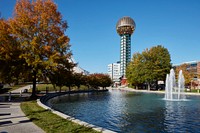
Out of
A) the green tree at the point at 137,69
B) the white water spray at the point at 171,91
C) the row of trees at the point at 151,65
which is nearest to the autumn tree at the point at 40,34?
the white water spray at the point at 171,91

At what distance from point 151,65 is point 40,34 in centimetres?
5306

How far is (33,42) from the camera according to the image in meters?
24.7

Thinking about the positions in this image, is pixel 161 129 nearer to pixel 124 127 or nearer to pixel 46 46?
pixel 124 127

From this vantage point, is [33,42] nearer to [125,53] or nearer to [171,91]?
[171,91]

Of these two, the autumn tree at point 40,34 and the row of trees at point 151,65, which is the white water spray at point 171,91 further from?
the autumn tree at point 40,34

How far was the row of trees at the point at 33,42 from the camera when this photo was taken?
25.4 m

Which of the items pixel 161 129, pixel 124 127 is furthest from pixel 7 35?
pixel 161 129

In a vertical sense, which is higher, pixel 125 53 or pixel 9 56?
pixel 125 53

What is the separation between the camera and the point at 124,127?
1410cm

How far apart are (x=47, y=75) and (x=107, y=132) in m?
21.1

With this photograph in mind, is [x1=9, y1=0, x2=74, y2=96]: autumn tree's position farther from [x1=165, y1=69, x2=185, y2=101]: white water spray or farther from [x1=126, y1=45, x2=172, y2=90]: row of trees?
[x1=126, y1=45, x2=172, y2=90]: row of trees

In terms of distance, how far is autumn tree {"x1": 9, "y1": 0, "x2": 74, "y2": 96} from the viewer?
2559 centimetres

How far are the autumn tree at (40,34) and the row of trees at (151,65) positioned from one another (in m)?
49.4

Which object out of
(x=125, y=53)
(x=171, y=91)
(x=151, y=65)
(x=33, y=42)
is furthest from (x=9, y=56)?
(x=125, y=53)
